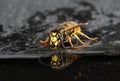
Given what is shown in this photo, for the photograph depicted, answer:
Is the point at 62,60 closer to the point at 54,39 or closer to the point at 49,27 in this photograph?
the point at 54,39

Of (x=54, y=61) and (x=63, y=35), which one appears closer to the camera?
(x=54, y=61)

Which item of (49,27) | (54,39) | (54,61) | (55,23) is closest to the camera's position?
(54,61)

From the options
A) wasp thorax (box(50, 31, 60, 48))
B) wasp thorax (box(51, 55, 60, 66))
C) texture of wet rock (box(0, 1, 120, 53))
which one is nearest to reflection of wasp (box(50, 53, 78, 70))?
wasp thorax (box(51, 55, 60, 66))

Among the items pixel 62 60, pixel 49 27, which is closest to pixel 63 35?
pixel 62 60

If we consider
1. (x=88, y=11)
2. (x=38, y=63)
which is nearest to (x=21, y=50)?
(x=38, y=63)

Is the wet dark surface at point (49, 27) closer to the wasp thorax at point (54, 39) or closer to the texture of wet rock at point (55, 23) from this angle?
the texture of wet rock at point (55, 23)

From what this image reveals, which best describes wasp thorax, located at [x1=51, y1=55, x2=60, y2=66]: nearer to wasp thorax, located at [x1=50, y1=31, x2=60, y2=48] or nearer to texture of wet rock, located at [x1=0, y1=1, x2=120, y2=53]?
wasp thorax, located at [x1=50, y1=31, x2=60, y2=48]

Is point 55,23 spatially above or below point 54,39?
above
